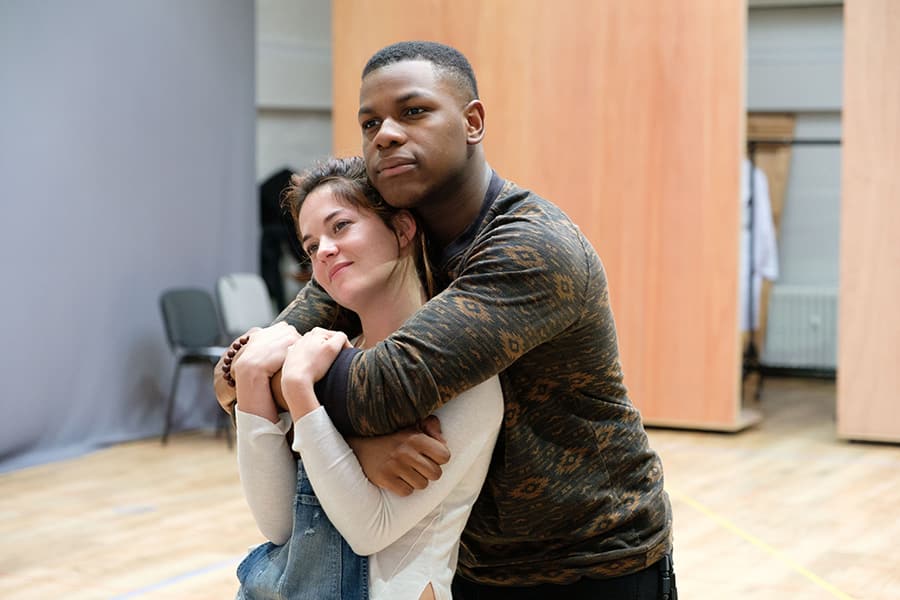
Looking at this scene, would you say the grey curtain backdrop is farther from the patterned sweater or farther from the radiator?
the patterned sweater

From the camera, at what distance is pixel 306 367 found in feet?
4.62

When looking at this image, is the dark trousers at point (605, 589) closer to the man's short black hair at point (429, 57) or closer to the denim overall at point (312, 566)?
the denim overall at point (312, 566)

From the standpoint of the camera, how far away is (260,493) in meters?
1.47


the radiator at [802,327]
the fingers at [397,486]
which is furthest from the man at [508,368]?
the radiator at [802,327]

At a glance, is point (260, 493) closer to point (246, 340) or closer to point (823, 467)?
point (246, 340)

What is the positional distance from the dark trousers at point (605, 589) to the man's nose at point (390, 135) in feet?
2.06

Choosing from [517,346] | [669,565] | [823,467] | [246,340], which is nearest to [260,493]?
[246,340]

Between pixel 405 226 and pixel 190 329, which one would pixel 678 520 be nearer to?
pixel 405 226

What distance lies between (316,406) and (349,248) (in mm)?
251

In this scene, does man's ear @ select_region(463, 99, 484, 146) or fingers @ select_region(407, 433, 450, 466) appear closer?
fingers @ select_region(407, 433, 450, 466)

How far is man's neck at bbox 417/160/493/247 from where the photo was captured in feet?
5.14

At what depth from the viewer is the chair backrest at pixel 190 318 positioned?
19.6ft

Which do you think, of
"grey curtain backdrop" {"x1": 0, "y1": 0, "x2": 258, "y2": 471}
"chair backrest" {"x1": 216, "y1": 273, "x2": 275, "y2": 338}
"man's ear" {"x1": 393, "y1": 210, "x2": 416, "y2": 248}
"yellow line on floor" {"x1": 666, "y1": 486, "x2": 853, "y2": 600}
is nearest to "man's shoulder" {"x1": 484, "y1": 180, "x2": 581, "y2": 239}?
"man's ear" {"x1": 393, "y1": 210, "x2": 416, "y2": 248}

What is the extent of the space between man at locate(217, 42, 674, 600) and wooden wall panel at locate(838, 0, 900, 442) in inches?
169
